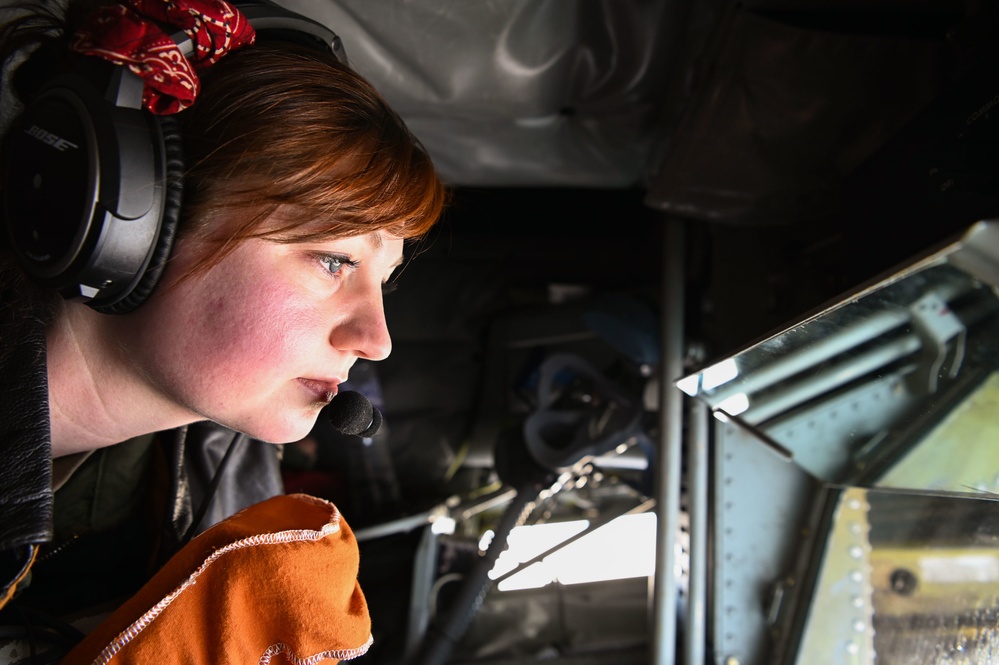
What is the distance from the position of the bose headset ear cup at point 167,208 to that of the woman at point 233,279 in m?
0.01

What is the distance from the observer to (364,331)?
76cm

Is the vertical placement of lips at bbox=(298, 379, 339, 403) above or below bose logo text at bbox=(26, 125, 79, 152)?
below

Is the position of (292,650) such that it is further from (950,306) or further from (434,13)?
(434,13)

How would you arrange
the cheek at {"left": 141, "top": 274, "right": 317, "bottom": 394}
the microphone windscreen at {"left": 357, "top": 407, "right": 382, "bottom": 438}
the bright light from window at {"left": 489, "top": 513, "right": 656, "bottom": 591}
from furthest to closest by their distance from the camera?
the bright light from window at {"left": 489, "top": 513, "right": 656, "bottom": 591}
the microphone windscreen at {"left": 357, "top": 407, "right": 382, "bottom": 438}
the cheek at {"left": 141, "top": 274, "right": 317, "bottom": 394}

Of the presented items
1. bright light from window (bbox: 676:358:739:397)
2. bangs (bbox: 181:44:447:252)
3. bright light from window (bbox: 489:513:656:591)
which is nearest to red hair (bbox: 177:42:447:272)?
bangs (bbox: 181:44:447:252)

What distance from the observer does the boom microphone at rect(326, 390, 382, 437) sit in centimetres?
78

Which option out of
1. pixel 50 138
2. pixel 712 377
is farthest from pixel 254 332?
pixel 712 377

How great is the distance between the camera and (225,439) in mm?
1073

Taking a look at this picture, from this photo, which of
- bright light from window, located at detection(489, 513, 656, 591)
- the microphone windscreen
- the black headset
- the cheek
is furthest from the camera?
bright light from window, located at detection(489, 513, 656, 591)

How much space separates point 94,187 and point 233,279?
15 centimetres

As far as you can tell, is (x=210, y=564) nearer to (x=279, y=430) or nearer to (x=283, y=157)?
(x=279, y=430)

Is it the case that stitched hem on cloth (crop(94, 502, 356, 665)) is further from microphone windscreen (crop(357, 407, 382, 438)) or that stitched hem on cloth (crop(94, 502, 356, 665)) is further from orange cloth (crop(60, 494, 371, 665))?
microphone windscreen (crop(357, 407, 382, 438))

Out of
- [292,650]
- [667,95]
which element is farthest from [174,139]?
[667,95]

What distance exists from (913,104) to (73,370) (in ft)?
3.86
